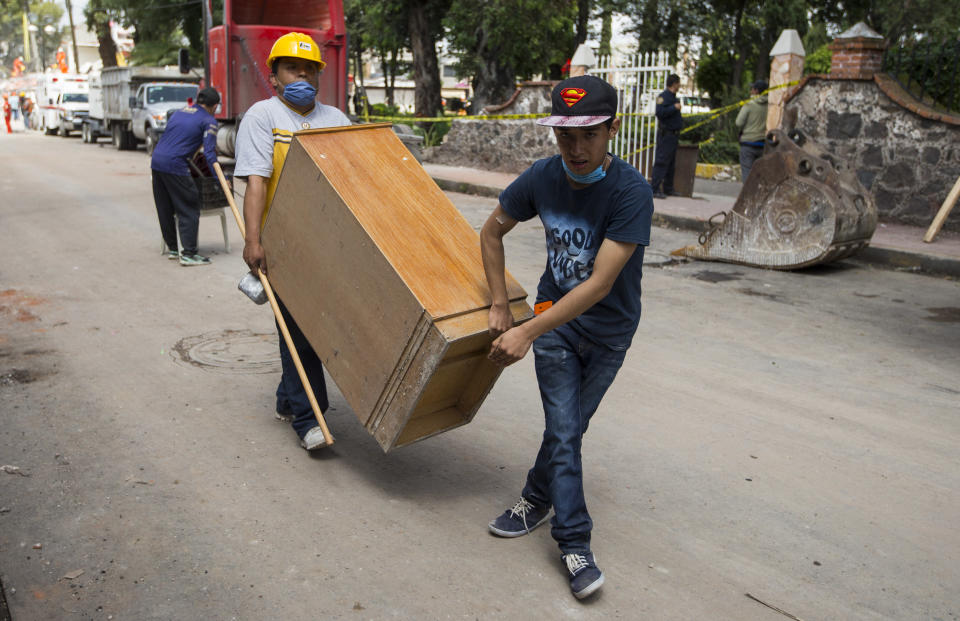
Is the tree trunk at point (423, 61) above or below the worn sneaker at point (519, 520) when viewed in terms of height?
above

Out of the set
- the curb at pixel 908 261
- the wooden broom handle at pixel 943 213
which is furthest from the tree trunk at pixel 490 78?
the curb at pixel 908 261

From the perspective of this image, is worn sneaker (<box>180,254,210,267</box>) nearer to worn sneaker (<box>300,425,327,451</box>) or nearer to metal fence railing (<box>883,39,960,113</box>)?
worn sneaker (<box>300,425,327,451</box>)

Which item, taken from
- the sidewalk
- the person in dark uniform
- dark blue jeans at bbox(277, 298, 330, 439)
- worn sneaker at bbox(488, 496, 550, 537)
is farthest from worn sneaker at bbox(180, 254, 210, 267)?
the person in dark uniform

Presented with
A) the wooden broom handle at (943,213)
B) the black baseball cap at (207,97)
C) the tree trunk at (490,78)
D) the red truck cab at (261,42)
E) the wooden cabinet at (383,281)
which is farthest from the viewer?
the tree trunk at (490,78)

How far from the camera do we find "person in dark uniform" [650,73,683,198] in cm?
1377

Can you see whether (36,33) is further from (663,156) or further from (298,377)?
(298,377)

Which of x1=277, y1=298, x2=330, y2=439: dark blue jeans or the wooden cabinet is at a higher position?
the wooden cabinet

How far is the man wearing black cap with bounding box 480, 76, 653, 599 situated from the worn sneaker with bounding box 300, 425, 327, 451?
1252 millimetres

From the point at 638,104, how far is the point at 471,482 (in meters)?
12.6

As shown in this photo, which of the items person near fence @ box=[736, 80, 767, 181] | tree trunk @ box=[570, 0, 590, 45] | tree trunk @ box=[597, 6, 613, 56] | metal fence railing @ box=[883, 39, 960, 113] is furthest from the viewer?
tree trunk @ box=[597, 6, 613, 56]

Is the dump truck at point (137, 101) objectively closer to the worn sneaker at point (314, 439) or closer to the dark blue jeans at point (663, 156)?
the dark blue jeans at point (663, 156)

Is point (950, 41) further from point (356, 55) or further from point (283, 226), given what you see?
point (356, 55)

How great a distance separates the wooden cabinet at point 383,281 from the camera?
3.14m

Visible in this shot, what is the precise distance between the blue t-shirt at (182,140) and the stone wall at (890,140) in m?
8.01
